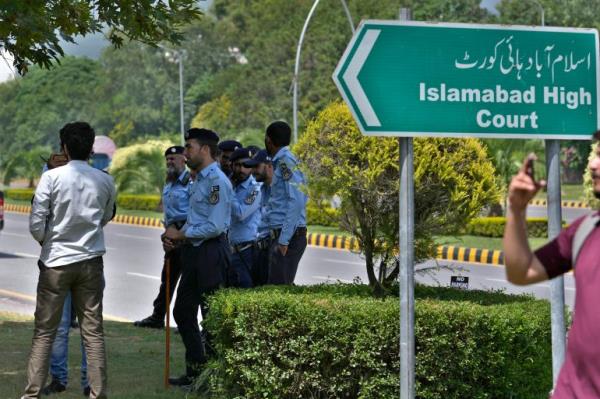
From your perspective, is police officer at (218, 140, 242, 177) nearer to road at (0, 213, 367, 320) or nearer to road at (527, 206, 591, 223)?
road at (0, 213, 367, 320)

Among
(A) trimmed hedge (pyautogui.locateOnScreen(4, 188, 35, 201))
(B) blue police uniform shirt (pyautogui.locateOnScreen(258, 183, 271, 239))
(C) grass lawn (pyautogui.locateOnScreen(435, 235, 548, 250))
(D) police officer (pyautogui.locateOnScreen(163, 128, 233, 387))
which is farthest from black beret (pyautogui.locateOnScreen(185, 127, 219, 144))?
(A) trimmed hedge (pyautogui.locateOnScreen(4, 188, 35, 201))

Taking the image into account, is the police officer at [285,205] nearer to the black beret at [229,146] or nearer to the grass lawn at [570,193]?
the black beret at [229,146]

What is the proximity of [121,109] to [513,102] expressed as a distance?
283ft

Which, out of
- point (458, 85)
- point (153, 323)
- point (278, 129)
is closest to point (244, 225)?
point (278, 129)

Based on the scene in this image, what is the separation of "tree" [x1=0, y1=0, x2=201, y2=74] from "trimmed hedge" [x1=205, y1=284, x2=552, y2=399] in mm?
2414

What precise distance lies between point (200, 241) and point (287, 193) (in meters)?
1.23

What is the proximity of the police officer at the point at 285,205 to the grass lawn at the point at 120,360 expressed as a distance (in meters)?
1.01

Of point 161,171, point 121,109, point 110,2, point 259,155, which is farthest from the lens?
point 121,109

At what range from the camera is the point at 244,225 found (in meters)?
9.56

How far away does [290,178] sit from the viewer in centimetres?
874

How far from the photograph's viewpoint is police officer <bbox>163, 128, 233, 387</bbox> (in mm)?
7695

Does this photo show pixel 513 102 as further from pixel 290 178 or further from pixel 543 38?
pixel 290 178

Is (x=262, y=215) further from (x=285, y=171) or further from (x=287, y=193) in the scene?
(x=285, y=171)

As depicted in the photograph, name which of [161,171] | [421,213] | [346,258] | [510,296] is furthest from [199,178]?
[161,171]
